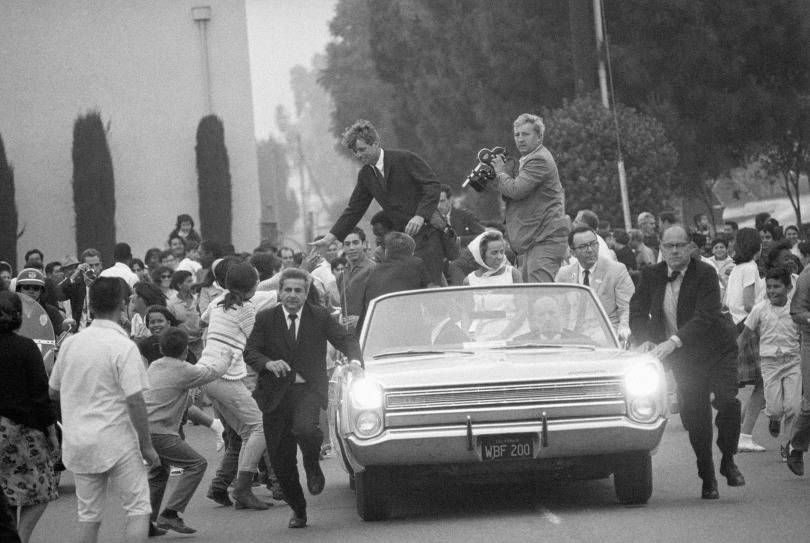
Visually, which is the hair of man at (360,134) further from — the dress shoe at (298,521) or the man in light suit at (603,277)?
the dress shoe at (298,521)

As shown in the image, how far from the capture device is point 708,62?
152 feet

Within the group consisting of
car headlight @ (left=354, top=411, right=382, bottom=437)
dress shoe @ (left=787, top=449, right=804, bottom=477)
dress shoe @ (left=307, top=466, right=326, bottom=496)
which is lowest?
dress shoe @ (left=787, top=449, right=804, bottom=477)

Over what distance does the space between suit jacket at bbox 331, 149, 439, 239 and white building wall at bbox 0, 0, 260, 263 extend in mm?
28337

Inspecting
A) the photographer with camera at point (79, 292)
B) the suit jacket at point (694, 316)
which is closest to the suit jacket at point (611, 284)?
the suit jacket at point (694, 316)

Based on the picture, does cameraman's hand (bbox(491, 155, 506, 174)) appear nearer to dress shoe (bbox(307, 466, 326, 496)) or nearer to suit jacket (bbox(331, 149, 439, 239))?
suit jacket (bbox(331, 149, 439, 239))

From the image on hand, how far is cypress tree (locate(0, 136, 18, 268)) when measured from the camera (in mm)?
39281

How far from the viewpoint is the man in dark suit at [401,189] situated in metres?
14.2

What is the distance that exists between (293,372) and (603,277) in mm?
4645

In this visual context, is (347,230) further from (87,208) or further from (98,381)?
(87,208)

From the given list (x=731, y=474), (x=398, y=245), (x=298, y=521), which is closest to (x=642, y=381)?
(x=731, y=474)

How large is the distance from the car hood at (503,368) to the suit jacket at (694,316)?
46 centimetres

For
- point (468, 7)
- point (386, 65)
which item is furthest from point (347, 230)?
point (386, 65)

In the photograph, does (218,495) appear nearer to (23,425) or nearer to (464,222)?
(23,425)

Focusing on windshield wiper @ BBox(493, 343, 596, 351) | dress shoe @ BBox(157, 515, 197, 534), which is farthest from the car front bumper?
dress shoe @ BBox(157, 515, 197, 534)
